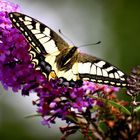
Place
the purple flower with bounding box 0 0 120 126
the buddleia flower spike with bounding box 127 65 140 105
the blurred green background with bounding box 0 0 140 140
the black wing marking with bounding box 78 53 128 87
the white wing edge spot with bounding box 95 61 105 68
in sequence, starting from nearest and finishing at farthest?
1. the buddleia flower spike with bounding box 127 65 140 105
2. the purple flower with bounding box 0 0 120 126
3. the black wing marking with bounding box 78 53 128 87
4. the white wing edge spot with bounding box 95 61 105 68
5. the blurred green background with bounding box 0 0 140 140

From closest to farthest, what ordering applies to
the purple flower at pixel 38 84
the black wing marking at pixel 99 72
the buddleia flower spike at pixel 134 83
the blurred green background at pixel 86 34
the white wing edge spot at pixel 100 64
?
the buddleia flower spike at pixel 134 83 < the purple flower at pixel 38 84 < the black wing marking at pixel 99 72 < the white wing edge spot at pixel 100 64 < the blurred green background at pixel 86 34

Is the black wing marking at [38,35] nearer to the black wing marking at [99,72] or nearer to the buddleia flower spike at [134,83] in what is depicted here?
the black wing marking at [99,72]

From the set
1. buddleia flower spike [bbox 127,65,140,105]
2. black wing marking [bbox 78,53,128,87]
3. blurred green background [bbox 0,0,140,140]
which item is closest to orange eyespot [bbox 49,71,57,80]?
black wing marking [bbox 78,53,128,87]

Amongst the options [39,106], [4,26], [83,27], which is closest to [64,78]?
[39,106]

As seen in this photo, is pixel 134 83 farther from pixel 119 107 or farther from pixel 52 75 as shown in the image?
pixel 52 75

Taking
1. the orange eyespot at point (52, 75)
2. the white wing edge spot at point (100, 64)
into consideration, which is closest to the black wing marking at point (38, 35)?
the orange eyespot at point (52, 75)

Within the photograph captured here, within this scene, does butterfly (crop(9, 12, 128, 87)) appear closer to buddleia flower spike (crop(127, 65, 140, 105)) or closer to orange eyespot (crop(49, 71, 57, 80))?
orange eyespot (crop(49, 71, 57, 80))
